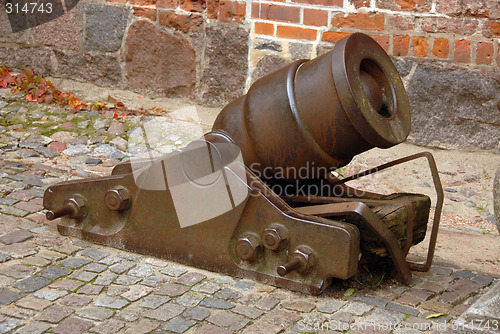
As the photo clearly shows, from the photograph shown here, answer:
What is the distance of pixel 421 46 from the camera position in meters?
4.48

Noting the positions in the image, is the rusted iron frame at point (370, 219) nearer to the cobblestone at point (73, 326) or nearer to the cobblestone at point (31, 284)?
the cobblestone at point (73, 326)

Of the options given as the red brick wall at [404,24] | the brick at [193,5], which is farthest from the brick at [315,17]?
the brick at [193,5]

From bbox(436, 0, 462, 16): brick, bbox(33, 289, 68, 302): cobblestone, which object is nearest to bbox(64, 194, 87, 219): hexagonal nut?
bbox(33, 289, 68, 302): cobblestone

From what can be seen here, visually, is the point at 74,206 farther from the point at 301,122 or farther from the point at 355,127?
the point at 355,127

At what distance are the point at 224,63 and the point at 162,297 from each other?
8.29 ft

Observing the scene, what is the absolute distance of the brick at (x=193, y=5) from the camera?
16.8ft

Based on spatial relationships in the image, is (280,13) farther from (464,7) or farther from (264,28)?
(464,7)

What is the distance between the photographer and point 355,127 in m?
2.87

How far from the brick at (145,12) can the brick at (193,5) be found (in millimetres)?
247

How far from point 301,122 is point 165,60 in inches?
101

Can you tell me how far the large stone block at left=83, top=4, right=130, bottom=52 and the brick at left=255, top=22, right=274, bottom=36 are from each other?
1.12m

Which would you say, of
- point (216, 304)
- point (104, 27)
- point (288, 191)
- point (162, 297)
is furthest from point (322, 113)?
point (104, 27)

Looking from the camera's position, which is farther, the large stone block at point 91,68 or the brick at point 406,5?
the large stone block at point 91,68

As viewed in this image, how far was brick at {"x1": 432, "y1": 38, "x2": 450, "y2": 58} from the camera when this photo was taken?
442 centimetres
